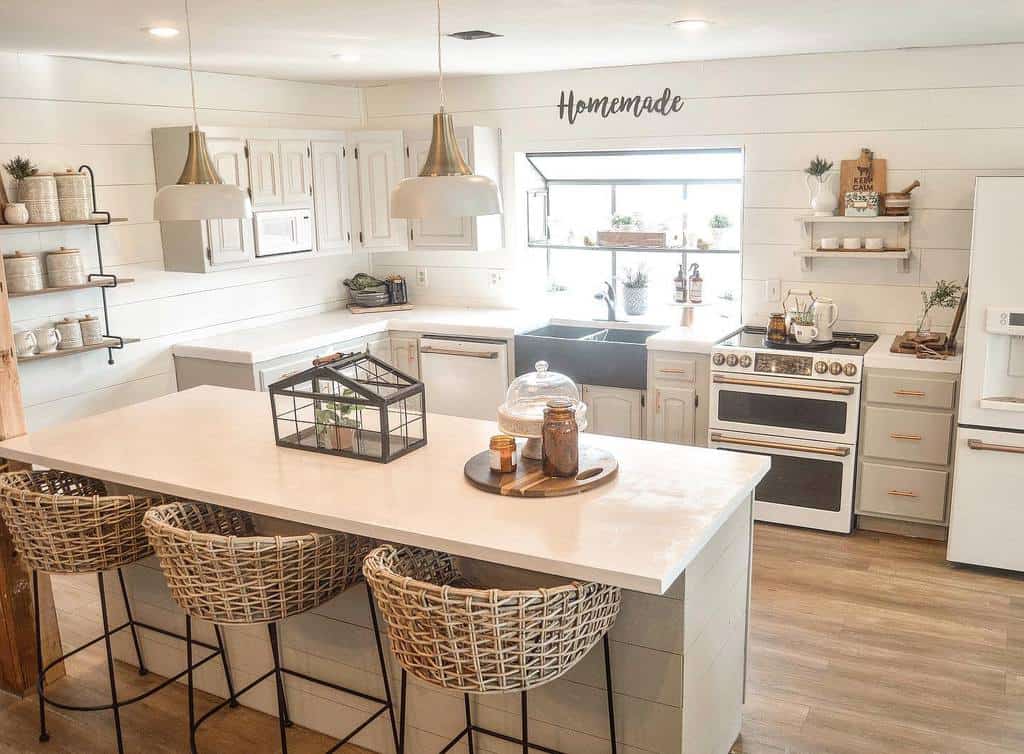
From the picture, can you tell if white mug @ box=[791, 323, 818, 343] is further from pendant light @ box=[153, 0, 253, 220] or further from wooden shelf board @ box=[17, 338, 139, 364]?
wooden shelf board @ box=[17, 338, 139, 364]

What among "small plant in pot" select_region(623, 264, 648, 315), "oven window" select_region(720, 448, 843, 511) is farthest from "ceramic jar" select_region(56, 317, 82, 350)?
"oven window" select_region(720, 448, 843, 511)

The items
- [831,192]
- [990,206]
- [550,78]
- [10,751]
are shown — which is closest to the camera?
[10,751]

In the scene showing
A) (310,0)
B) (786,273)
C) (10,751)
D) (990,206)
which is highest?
(310,0)

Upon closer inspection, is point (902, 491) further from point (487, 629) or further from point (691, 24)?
point (487, 629)

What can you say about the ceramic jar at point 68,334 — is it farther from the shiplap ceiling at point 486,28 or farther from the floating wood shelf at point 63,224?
the shiplap ceiling at point 486,28

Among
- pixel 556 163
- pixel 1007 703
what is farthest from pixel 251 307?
pixel 1007 703

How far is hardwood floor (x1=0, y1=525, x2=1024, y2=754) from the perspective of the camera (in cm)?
311

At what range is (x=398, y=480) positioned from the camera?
9.30 ft

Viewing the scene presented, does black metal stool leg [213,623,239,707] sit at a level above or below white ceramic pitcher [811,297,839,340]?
below

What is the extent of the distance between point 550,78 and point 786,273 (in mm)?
1841

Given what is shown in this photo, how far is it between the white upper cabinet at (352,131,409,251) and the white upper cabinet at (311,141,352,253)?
0.32 ft

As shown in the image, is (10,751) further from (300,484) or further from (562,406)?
(562,406)

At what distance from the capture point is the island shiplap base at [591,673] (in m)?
2.51

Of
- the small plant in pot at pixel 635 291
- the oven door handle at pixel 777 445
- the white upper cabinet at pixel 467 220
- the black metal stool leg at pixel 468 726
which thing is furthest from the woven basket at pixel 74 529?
the small plant in pot at pixel 635 291
